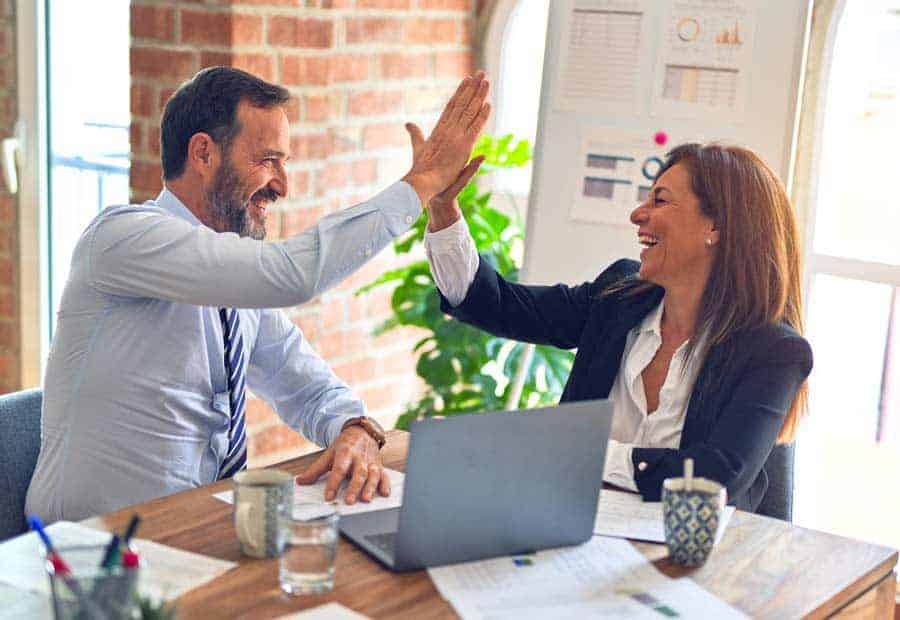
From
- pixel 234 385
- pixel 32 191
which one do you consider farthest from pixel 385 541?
pixel 32 191

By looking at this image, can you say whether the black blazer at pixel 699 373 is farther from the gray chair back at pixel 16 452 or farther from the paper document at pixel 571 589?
the gray chair back at pixel 16 452

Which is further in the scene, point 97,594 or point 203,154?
point 203,154

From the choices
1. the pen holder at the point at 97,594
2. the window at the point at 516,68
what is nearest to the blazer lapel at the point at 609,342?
the pen holder at the point at 97,594

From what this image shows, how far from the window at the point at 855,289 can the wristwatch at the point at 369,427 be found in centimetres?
170

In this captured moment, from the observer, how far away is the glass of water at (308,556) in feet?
4.97

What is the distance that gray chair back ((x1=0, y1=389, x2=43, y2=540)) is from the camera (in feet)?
6.79

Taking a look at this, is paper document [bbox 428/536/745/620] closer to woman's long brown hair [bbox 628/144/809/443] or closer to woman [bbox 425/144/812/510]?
woman [bbox 425/144/812/510]

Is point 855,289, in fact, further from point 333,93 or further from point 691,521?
point 691,521

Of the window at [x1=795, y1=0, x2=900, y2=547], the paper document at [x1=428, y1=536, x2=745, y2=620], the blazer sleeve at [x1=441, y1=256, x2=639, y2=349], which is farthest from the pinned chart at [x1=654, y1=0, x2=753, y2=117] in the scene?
the paper document at [x1=428, y1=536, x2=745, y2=620]

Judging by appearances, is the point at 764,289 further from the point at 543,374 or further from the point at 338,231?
the point at 543,374

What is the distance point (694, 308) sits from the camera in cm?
231

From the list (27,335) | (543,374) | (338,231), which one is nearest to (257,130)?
(338,231)

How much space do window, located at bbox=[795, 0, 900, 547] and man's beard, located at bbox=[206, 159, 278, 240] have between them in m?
1.70

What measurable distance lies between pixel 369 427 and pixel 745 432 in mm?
611
